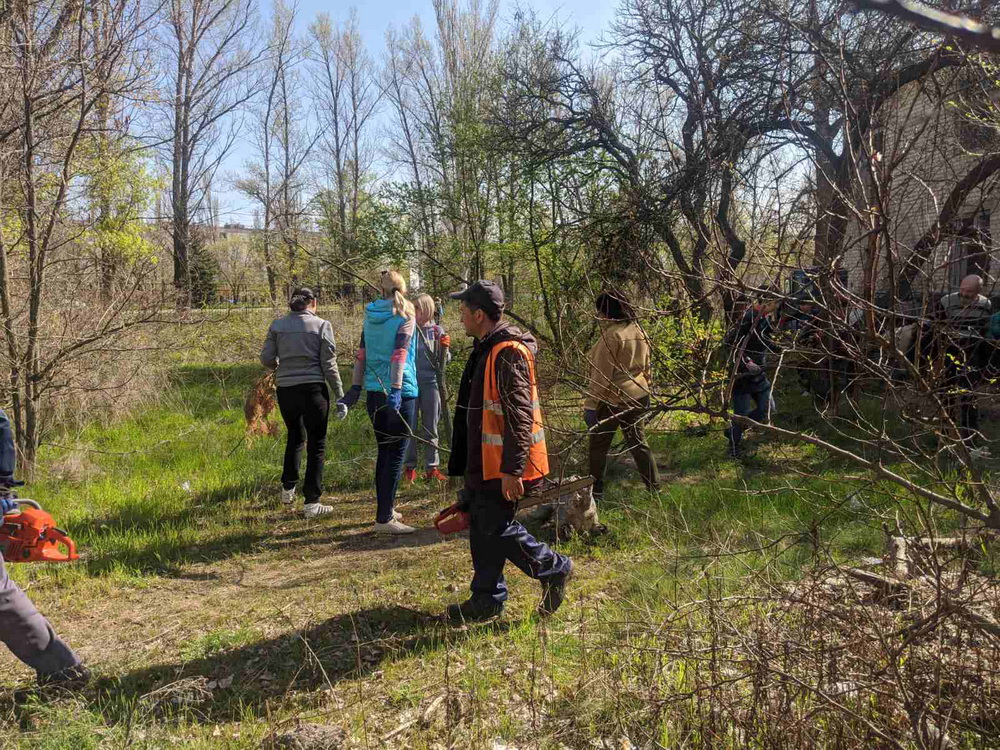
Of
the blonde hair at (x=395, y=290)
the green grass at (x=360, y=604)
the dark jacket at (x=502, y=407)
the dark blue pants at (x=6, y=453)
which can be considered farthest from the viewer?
the blonde hair at (x=395, y=290)

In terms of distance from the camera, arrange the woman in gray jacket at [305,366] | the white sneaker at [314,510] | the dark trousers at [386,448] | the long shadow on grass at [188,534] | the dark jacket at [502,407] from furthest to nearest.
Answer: the white sneaker at [314,510] → the woman in gray jacket at [305,366] → the dark trousers at [386,448] → the long shadow on grass at [188,534] → the dark jacket at [502,407]

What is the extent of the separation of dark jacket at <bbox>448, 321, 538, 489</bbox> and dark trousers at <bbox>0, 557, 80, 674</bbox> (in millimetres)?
2057

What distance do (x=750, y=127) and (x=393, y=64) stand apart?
997 inches

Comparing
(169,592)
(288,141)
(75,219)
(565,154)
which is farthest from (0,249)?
(288,141)

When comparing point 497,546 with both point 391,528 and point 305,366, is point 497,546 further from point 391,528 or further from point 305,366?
point 305,366

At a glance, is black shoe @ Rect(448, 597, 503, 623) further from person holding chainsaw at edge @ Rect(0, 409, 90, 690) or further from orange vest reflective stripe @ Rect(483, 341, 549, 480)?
person holding chainsaw at edge @ Rect(0, 409, 90, 690)

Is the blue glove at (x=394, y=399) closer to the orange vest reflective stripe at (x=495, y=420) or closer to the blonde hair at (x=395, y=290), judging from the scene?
the blonde hair at (x=395, y=290)

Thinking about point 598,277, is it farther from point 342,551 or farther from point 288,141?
point 288,141

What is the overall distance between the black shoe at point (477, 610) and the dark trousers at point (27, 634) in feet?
6.20

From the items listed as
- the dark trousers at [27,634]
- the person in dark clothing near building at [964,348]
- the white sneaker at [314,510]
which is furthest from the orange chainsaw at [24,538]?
the person in dark clothing near building at [964,348]

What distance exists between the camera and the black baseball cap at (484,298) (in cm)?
370

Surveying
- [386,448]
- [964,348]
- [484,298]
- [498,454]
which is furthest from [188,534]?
[964,348]

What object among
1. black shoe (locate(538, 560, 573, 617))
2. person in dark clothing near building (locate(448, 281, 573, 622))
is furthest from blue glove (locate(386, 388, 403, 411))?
black shoe (locate(538, 560, 573, 617))

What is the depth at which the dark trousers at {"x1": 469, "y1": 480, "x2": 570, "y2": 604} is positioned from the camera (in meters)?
3.61
